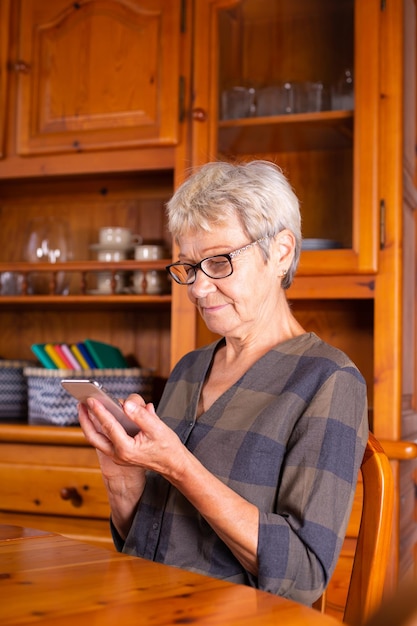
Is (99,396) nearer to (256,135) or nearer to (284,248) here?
(284,248)

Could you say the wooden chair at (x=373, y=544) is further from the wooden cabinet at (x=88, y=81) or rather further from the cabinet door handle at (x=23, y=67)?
the cabinet door handle at (x=23, y=67)

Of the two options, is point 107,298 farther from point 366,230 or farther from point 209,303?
point 209,303

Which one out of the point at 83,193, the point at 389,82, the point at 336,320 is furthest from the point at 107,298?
the point at 389,82

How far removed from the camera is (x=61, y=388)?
7.11 ft

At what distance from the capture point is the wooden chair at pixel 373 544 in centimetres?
95

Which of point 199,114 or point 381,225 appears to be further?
point 199,114

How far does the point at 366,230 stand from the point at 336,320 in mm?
388

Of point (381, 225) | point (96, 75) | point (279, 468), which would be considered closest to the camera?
point (279, 468)

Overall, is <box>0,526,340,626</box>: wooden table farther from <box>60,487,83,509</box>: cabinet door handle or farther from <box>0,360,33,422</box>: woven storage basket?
<box>0,360,33,422</box>: woven storage basket

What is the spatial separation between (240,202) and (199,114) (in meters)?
0.99

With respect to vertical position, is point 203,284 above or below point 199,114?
below

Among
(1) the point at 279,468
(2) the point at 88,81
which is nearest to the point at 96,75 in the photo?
(2) the point at 88,81

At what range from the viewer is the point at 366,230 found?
1.99m

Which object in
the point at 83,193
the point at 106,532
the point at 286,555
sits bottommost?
the point at 106,532
